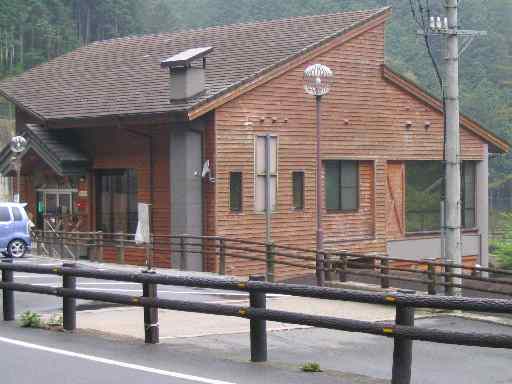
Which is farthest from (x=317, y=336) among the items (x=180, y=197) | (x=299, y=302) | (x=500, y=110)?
(x=500, y=110)

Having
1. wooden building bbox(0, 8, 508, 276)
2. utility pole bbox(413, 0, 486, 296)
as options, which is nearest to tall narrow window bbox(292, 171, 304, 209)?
wooden building bbox(0, 8, 508, 276)

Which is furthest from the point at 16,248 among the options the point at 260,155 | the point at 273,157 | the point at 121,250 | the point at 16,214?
the point at 273,157

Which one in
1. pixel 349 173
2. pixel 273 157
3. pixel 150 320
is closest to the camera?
pixel 150 320

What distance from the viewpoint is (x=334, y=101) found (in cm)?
3297

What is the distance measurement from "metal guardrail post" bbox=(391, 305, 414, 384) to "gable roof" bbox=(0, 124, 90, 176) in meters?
25.1

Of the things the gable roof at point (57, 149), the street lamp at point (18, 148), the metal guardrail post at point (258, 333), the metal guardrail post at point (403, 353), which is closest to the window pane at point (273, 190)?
the gable roof at point (57, 149)

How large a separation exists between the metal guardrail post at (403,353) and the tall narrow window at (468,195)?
95.1 feet

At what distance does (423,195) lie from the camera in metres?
36.6

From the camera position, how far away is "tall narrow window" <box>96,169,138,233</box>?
107 feet

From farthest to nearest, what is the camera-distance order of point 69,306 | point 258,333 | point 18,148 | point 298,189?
point 18,148 → point 298,189 → point 69,306 → point 258,333

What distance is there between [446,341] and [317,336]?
19.6 feet

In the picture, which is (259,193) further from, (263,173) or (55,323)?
(55,323)

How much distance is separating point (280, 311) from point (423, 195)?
2687 centimetres

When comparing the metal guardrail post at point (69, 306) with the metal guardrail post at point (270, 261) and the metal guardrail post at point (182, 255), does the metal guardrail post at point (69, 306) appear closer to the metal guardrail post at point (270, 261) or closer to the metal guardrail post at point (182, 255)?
the metal guardrail post at point (270, 261)
